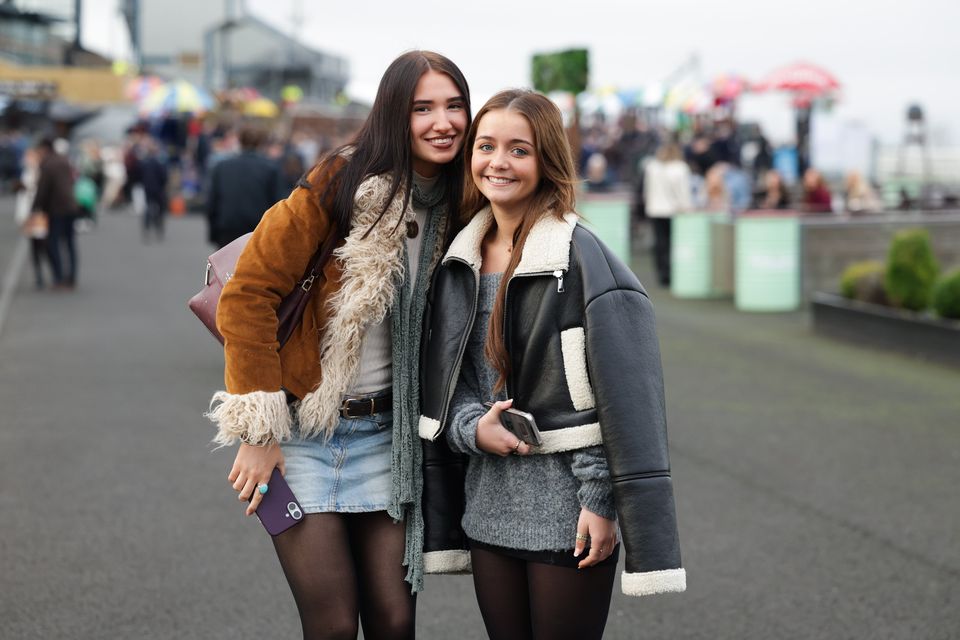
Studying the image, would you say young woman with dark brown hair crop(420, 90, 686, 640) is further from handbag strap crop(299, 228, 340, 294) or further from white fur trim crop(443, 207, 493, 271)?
handbag strap crop(299, 228, 340, 294)

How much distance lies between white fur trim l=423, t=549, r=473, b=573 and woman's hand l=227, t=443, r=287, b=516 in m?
0.44

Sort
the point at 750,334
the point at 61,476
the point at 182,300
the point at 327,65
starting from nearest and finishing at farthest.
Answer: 1. the point at 61,476
2. the point at 750,334
3. the point at 182,300
4. the point at 327,65

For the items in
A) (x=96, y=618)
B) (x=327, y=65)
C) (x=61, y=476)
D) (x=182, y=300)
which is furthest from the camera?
(x=327, y=65)

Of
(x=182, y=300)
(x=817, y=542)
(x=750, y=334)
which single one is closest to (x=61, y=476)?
(x=817, y=542)

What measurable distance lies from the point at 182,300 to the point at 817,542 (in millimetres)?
11253

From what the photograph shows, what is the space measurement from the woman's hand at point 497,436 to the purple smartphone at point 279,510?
51cm

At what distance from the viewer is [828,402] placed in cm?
932

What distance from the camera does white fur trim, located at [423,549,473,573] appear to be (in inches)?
125

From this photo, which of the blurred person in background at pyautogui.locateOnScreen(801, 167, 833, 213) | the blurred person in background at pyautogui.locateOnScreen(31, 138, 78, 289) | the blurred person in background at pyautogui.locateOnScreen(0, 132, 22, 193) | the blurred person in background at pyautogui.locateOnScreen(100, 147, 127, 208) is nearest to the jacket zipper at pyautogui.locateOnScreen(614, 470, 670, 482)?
the blurred person in background at pyautogui.locateOnScreen(31, 138, 78, 289)

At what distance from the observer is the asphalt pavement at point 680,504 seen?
491 centimetres

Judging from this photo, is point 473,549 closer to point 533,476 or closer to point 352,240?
point 533,476

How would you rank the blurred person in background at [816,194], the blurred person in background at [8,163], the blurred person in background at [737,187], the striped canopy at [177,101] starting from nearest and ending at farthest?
the blurred person in background at [816,194], the blurred person in background at [737,187], the striped canopy at [177,101], the blurred person in background at [8,163]

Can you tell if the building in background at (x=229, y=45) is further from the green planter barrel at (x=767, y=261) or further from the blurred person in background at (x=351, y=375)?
the blurred person in background at (x=351, y=375)

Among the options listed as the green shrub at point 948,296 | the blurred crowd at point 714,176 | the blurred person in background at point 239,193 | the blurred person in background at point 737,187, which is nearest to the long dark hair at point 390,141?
the blurred person in background at point 239,193
